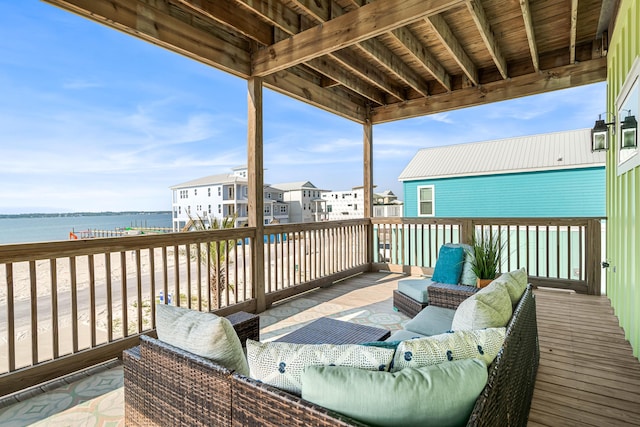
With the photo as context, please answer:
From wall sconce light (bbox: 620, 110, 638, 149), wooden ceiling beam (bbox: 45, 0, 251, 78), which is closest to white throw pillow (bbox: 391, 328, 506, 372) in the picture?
wall sconce light (bbox: 620, 110, 638, 149)

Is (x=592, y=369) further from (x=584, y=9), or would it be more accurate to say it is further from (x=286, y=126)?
(x=286, y=126)

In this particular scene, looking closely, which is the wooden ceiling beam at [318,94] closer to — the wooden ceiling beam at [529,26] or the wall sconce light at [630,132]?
the wooden ceiling beam at [529,26]

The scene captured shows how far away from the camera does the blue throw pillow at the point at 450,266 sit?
324 centimetres

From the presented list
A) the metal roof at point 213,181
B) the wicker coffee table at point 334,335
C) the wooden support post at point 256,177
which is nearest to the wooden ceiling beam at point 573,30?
the wooden support post at point 256,177

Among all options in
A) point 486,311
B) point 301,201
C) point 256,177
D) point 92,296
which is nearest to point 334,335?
point 486,311

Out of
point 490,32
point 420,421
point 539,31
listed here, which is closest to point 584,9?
point 539,31

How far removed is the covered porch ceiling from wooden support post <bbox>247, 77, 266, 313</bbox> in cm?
29

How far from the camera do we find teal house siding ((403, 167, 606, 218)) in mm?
8312

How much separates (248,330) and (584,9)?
4492 millimetres

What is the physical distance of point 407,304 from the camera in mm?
3395

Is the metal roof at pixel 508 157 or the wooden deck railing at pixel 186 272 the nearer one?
the wooden deck railing at pixel 186 272

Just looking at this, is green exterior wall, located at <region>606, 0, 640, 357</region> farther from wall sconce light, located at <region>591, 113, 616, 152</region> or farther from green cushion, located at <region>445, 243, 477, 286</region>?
green cushion, located at <region>445, 243, 477, 286</region>

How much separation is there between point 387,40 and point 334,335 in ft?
11.3

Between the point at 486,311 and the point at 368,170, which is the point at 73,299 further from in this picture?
the point at 368,170
